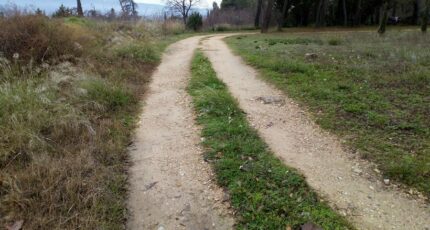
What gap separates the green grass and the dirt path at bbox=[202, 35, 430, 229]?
17 centimetres

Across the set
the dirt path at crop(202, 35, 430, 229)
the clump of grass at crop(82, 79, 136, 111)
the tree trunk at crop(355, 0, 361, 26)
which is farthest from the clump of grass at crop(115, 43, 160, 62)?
the tree trunk at crop(355, 0, 361, 26)

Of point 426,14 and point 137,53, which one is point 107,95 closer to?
point 137,53

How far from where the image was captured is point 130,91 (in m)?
6.06

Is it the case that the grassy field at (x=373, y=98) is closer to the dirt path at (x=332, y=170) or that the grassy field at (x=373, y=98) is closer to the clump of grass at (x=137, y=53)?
the dirt path at (x=332, y=170)

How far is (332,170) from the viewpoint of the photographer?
351cm

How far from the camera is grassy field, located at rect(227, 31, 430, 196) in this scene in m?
3.68

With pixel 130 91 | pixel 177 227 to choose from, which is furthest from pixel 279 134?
pixel 130 91

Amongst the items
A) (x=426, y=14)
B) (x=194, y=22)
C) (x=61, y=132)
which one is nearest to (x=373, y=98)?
(x=61, y=132)

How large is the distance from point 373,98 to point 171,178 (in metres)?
3.91

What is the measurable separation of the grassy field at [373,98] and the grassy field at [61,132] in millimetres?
2942

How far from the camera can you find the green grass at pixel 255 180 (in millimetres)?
2770

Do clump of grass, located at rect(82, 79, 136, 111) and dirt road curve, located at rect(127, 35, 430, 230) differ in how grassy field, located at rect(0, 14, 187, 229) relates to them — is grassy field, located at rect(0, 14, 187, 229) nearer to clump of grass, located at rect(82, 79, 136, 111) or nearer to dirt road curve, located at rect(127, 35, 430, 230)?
clump of grass, located at rect(82, 79, 136, 111)

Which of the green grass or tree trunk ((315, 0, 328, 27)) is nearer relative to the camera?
the green grass

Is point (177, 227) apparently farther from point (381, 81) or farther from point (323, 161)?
point (381, 81)
